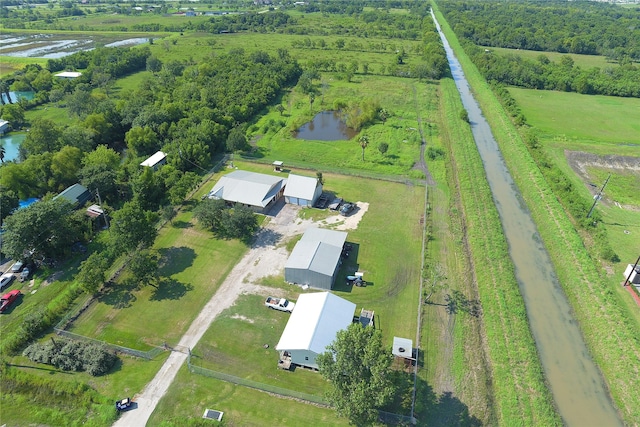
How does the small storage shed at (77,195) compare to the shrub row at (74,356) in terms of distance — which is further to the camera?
the small storage shed at (77,195)

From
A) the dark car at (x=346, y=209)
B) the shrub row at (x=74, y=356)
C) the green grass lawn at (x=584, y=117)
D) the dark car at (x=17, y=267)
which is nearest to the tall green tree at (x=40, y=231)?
the dark car at (x=17, y=267)

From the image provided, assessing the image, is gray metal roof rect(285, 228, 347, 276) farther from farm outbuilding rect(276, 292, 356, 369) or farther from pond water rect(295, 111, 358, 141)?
pond water rect(295, 111, 358, 141)

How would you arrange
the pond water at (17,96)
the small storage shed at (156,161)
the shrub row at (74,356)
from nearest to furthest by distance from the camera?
the shrub row at (74,356) < the small storage shed at (156,161) < the pond water at (17,96)

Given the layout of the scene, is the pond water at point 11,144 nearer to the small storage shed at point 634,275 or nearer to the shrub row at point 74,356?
the shrub row at point 74,356

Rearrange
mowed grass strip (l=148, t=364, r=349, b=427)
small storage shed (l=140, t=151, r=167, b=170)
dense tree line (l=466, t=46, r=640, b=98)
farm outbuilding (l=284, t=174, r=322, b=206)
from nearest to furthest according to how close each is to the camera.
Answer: mowed grass strip (l=148, t=364, r=349, b=427), farm outbuilding (l=284, t=174, r=322, b=206), small storage shed (l=140, t=151, r=167, b=170), dense tree line (l=466, t=46, r=640, b=98)

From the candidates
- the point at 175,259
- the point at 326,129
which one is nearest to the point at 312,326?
the point at 175,259

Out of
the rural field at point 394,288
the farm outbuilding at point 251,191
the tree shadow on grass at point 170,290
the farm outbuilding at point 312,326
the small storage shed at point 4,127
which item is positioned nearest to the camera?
the rural field at point 394,288

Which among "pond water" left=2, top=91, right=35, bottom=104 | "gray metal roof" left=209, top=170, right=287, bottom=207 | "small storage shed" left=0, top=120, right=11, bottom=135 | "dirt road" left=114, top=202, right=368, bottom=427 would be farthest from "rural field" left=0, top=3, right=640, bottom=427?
"pond water" left=2, top=91, right=35, bottom=104
